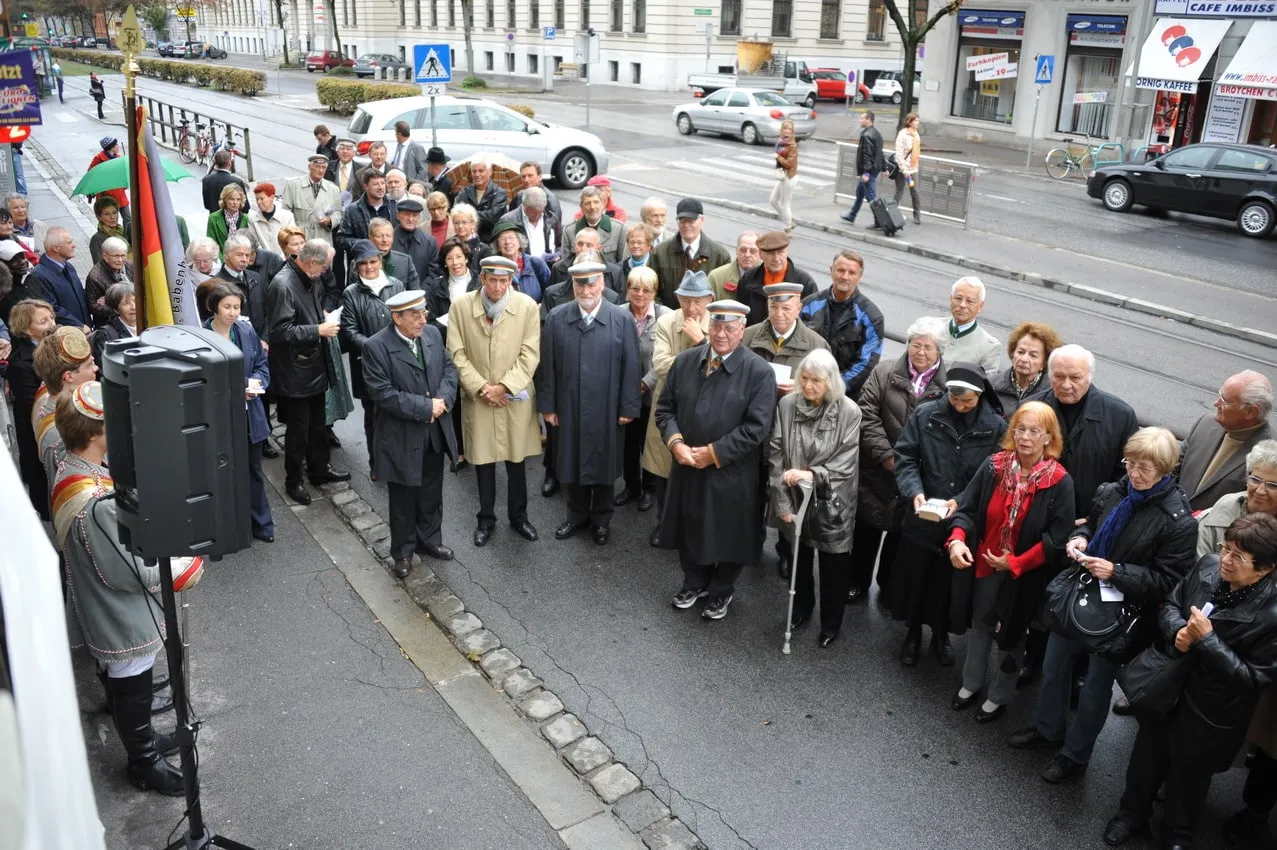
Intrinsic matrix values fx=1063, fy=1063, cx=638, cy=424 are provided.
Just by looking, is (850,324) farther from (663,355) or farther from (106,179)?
(106,179)

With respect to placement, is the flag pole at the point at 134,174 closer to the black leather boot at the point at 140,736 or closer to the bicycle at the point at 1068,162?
the black leather boot at the point at 140,736

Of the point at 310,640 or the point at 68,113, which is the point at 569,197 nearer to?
the point at 310,640

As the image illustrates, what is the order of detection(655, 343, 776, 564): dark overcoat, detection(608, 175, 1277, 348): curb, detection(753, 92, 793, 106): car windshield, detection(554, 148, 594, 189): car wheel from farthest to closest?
detection(753, 92, 793, 106): car windshield
detection(554, 148, 594, 189): car wheel
detection(608, 175, 1277, 348): curb
detection(655, 343, 776, 564): dark overcoat

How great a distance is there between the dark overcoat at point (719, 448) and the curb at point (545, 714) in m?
1.26

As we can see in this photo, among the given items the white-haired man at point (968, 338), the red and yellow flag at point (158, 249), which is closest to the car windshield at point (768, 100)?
the white-haired man at point (968, 338)

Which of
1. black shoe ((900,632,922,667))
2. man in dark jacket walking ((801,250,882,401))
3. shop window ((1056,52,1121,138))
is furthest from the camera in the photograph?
shop window ((1056,52,1121,138))

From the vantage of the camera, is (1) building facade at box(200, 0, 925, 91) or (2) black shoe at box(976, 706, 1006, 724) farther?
(1) building facade at box(200, 0, 925, 91)

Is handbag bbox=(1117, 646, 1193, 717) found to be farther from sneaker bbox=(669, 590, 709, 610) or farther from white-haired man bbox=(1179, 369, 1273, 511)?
sneaker bbox=(669, 590, 709, 610)

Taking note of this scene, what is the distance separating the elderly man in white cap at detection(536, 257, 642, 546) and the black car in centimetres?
1701

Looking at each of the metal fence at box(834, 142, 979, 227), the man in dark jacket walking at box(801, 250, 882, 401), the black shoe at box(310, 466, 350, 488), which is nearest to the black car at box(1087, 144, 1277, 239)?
the metal fence at box(834, 142, 979, 227)

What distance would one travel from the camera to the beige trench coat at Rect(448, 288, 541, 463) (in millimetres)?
7312

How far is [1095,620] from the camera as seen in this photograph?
4742mm

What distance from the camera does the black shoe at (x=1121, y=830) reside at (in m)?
4.70

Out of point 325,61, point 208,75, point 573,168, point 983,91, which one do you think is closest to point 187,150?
point 573,168
